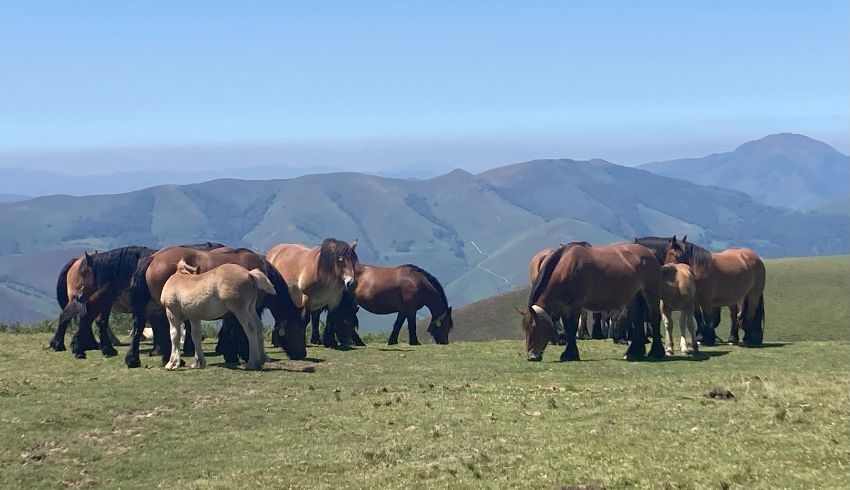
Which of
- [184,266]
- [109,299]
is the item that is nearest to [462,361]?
[184,266]

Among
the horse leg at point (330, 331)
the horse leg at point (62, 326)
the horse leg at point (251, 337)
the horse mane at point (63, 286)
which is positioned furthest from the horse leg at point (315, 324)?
the horse leg at point (251, 337)

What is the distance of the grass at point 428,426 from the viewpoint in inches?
479

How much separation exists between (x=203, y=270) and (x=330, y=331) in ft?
23.6

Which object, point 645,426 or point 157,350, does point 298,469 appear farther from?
point 157,350

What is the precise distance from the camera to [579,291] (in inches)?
974

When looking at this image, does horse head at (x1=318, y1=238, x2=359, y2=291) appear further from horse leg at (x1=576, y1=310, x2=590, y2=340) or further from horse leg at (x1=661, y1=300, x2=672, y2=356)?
horse leg at (x1=576, y1=310, x2=590, y2=340)

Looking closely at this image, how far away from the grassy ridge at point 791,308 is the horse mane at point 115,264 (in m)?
36.9

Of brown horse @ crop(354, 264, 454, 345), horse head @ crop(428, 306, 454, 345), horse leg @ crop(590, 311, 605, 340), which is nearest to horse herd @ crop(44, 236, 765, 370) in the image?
brown horse @ crop(354, 264, 454, 345)

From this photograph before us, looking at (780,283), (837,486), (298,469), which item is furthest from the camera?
(780,283)

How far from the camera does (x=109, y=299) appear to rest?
26109 mm

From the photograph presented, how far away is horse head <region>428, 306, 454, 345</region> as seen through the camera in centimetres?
3603

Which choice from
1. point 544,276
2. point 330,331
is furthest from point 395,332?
point 544,276

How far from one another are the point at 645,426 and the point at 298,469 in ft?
17.3

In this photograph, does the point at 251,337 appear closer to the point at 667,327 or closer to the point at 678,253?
the point at 667,327
